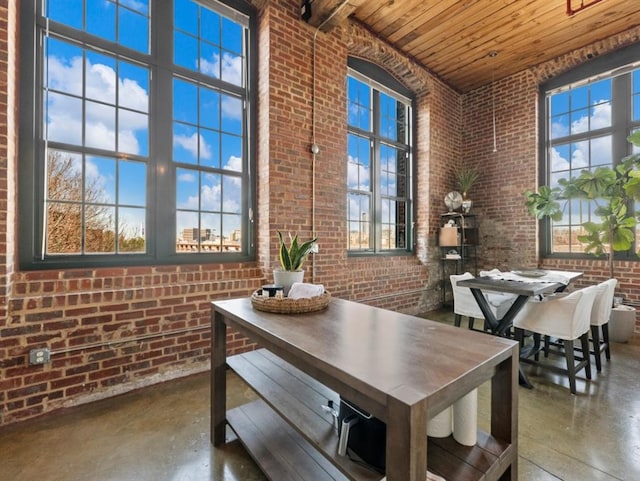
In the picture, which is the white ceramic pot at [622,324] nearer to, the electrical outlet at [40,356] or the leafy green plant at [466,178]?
the leafy green plant at [466,178]

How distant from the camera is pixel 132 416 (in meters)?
2.08

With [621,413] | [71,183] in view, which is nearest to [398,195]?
[621,413]

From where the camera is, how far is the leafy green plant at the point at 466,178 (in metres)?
5.15

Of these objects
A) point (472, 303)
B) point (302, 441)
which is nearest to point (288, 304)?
point (302, 441)

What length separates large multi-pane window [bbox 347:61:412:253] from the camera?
4.38 meters

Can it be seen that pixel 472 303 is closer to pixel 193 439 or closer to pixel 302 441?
pixel 302 441

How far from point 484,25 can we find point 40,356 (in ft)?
18.1

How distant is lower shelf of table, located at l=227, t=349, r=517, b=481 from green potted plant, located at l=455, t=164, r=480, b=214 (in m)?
4.30

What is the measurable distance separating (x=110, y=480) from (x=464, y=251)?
5.40 m

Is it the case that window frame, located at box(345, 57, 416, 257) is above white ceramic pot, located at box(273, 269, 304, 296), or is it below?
above

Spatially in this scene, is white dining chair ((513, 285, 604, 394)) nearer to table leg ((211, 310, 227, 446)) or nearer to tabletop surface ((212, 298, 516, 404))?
tabletop surface ((212, 298, 516, 404))

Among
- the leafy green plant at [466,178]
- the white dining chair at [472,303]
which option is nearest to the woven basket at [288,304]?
the white dining chair at [472,303]

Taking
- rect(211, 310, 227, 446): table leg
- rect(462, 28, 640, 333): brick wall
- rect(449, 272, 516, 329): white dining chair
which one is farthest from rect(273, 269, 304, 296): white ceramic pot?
rect(462, 28, 640, 333): brick wall

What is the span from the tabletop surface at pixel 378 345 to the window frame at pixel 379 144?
2.74m
